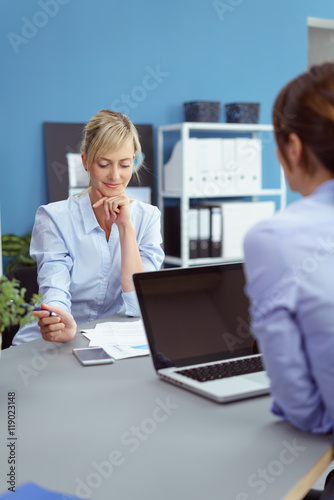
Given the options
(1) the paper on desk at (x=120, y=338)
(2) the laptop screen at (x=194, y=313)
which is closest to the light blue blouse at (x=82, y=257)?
(1) the paper on desk at (x=120, y=338)

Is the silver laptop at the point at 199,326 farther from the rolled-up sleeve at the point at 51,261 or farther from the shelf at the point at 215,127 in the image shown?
the shelf at the point at 215,127

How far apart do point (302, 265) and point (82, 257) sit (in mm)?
1316

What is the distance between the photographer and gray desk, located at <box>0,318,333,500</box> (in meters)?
0.85

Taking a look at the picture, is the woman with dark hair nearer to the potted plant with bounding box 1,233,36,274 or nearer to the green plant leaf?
the green plant leaf

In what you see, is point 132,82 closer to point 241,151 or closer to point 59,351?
point 241,151

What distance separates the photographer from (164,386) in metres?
1.27

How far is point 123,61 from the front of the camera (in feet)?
12.6

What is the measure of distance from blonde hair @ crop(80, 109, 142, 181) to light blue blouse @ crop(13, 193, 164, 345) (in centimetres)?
19

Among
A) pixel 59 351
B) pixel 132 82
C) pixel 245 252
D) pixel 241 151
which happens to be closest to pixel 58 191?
pixel 132 82

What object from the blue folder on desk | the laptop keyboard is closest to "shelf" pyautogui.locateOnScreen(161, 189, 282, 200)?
the laptop keyboard

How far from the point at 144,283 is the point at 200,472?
528 millimetres

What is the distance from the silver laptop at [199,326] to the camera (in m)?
1.29

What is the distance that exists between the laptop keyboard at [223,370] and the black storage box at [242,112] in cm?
299

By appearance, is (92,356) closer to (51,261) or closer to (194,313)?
(194,313)
